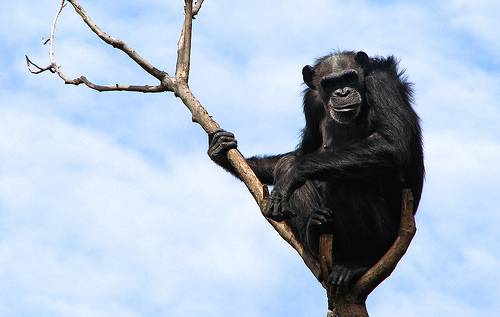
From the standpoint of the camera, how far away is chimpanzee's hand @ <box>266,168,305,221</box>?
757cm

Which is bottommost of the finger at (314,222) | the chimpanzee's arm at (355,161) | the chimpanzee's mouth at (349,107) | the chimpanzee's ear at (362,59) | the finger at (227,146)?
the finger at (314,222)

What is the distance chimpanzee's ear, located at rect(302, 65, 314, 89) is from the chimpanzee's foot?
301cm

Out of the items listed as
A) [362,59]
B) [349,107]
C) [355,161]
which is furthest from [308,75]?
[355,161]

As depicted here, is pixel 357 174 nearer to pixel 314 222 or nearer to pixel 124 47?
pixel 314 222

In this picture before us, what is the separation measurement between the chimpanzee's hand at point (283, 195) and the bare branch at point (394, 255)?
956mm

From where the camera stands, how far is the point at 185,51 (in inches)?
330

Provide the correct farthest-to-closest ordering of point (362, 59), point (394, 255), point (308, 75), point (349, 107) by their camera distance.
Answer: point (308, 75) < point (362, 59) < point (349, 107) < point (394, 255)

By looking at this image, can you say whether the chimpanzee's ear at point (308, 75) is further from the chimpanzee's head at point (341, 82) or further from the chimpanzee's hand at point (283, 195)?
the chimpanzee's hand at point (283, 195)

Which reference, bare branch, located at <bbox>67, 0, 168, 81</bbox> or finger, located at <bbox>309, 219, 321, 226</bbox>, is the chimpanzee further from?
bare branch, located at <bbox>67, 0, 168, 81</bbox>

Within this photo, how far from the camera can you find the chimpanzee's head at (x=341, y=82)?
8.65 meters

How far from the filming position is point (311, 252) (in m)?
7.87

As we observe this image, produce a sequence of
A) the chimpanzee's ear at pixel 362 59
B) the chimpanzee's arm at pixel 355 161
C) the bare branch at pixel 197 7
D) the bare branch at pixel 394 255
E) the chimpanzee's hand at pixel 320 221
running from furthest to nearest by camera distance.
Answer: the chimpanzee's ear at pixel 362 59 → the bare branch at pixel 197 7 → the chimpanzee's hand at pixel 320 221 → the chimpanzee's arm at pixel 355 161 → the bare branch at pixel 394 255

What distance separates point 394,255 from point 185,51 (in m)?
3.05

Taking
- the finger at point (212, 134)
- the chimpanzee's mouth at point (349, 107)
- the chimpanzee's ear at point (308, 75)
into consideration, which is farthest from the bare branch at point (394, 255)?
the chimpanzee's ear at point (308, 75)
